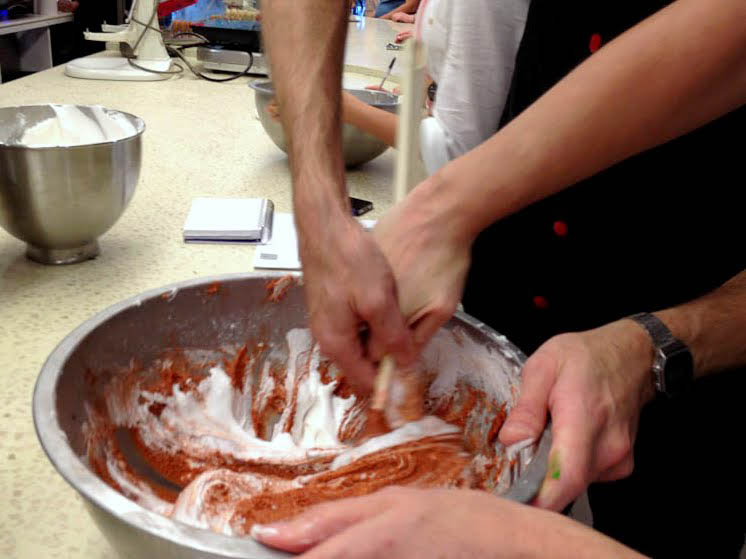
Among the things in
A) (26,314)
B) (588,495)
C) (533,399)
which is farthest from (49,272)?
(588,495)

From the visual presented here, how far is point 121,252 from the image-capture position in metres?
1.13

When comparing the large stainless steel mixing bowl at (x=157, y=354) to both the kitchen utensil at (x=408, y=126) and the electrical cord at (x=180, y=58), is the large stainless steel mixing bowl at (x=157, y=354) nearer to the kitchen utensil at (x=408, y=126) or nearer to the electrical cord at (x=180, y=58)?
the kitchen utensil at (x=408, y=126)

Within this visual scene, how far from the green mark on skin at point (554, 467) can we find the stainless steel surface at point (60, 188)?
75cm

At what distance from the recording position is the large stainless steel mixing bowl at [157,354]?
1.41 ft

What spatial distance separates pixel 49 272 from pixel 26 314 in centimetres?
13

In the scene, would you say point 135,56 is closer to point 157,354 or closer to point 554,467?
point 157,354

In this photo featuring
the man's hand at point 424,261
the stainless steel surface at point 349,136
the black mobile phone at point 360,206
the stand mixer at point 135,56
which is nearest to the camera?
the man's hand at point 424,261

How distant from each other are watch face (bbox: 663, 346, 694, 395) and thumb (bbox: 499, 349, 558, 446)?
169 mm

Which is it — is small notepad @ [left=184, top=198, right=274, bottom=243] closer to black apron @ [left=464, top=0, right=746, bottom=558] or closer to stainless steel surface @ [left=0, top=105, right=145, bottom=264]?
stainless steel surface @ [left=0, top=105, right=145, bottom=264]

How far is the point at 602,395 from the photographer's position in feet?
2.13

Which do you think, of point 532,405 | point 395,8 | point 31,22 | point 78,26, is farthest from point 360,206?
point 78,26

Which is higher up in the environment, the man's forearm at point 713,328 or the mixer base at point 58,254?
the man's forearm at point 713,328

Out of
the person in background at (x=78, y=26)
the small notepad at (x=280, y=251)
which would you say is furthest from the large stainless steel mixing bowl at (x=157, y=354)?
the person in background at (x=78, y=26)

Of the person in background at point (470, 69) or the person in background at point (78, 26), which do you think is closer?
the person in background at point (470, 69)
